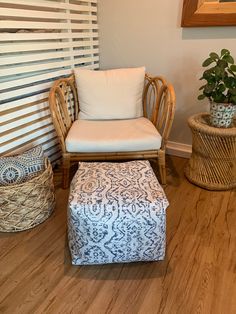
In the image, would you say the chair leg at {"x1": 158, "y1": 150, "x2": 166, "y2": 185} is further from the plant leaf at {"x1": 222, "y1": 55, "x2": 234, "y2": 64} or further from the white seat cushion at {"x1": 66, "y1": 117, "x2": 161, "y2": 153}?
the plant leaf at {"x1": 222, "y1": 55, "x2": 234, "y2": 64}

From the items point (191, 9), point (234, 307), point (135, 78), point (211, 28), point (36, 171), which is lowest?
point (234, 307)

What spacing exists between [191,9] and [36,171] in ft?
4.93

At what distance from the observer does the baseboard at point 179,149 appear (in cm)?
220

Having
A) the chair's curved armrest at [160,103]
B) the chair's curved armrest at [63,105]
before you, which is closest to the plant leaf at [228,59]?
the chair's curved armrest at [160,103]

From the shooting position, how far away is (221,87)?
5.18 ft

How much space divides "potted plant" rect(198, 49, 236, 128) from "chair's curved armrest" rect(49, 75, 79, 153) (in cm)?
92

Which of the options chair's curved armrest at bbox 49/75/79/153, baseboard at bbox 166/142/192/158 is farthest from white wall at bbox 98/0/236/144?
chair's curved armrest at bbox 49/75/79/153

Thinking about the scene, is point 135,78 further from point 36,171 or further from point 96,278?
point 96,278

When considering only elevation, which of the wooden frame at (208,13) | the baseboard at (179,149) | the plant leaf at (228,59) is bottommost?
the baseboard at (179,149)

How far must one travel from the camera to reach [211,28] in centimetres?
181

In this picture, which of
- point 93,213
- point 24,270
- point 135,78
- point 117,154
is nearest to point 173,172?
point 117,154

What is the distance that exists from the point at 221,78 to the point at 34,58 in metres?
1.16

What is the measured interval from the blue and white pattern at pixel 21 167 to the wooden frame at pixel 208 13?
138 cm

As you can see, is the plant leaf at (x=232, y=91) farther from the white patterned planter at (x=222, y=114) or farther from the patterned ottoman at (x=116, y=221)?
the patterned ottoman at (x=116, y=221)
